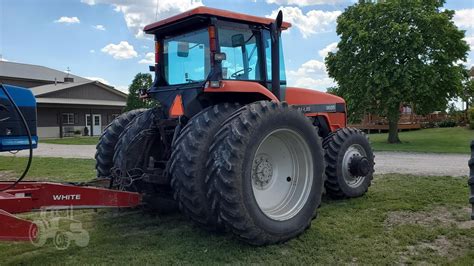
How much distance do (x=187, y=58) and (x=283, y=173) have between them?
6.05ft

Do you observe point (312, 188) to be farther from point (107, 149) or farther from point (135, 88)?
point (135, 88)

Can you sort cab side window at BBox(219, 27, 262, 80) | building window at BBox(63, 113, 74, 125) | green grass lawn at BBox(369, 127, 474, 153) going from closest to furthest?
cab side window at BBox(219, 27, 262, 80) → green grass lawn at BBox(369, 127, 474, 153) → building window at BBox(63, 113, 74, 125)

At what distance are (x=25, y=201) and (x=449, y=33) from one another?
21.5 m

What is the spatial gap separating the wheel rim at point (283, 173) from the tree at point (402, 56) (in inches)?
665

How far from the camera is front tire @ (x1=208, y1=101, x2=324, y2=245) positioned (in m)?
4.28

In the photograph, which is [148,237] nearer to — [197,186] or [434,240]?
[197,186]

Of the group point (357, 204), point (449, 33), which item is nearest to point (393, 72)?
point (449, 33)

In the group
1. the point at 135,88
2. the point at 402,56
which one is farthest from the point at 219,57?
the point at 135,88

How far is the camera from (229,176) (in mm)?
4242

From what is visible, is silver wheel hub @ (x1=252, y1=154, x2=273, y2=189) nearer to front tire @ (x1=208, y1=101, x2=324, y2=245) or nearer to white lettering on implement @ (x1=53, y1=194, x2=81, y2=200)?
front tire @ (x1=208, y1=101, x2=324, y2=245)

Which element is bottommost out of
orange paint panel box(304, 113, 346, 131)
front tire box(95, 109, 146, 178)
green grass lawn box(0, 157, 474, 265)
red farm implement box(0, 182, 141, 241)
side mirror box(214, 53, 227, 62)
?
green grass lawn box(0, 157, 474, 265)

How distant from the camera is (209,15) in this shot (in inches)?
194

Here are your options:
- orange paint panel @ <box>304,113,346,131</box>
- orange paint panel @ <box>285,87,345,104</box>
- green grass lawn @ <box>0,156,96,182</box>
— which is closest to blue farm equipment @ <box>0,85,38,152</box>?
orange paint panel @ <box>285,87,345,104</box>

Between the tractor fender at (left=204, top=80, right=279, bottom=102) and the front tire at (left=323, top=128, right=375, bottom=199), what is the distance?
1.93m
